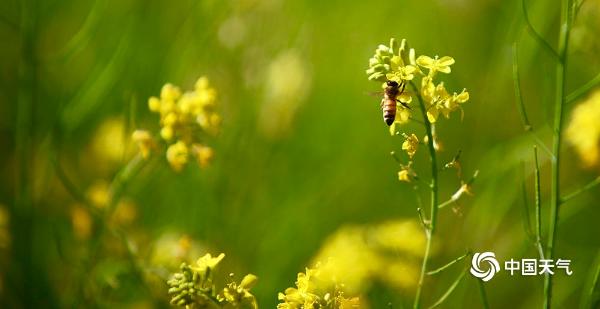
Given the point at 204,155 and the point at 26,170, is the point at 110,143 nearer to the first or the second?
the point at 26,170

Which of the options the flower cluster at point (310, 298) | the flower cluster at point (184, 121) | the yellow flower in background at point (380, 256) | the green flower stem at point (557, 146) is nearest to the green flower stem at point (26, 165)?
the flower cluster at point (184, 121)

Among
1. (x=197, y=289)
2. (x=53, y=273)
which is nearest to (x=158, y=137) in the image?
(x=197, y=289)

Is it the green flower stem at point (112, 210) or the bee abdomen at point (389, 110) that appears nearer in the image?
the bee abdomen at point (389, 110)

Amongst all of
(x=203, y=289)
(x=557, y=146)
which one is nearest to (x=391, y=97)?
(x=557, y=146)

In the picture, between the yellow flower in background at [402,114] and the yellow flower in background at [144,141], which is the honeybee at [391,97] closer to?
the yellow flower in background at [402,114]

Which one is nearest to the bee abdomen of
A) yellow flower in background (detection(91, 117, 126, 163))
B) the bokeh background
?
the bokeh background

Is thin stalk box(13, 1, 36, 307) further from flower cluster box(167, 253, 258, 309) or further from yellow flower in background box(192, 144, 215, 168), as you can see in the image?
flower cluster box(167, 253, 258, 309)
